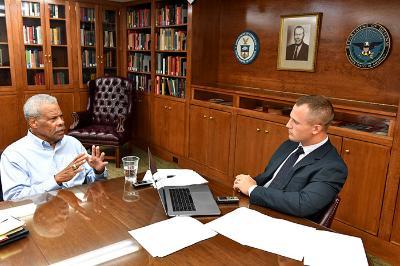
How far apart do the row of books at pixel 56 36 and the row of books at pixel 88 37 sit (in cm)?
32

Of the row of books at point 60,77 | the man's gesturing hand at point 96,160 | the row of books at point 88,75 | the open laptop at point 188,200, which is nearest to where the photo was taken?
the open laptop at point 188,200

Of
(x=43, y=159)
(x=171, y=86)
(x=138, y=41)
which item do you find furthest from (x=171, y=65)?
(x=43, y=159)

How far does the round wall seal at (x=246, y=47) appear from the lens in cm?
397

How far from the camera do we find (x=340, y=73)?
10.7ft

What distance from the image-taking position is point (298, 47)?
3518 millimetres

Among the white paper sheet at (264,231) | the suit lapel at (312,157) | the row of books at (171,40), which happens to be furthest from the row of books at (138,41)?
the white paper sheet at (264,231)

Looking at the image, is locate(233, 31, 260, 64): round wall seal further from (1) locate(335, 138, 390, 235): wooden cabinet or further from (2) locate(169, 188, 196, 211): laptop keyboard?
(2) locate(169, 188, 196, 211): laptop keyboard

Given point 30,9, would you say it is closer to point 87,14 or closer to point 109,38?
point 87,14

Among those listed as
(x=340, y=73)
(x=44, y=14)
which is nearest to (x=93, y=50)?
(x=44, y=14)

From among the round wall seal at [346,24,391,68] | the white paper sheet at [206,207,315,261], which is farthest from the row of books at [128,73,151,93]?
the white paper sheet at [206,207,315,261]

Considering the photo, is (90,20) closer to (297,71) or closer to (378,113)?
(297,71)

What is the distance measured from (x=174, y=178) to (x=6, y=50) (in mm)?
3841

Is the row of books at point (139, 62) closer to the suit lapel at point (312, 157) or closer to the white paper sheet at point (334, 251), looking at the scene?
the suit lapel at point (312, 157)

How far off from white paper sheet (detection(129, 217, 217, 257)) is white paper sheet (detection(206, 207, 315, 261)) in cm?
7
